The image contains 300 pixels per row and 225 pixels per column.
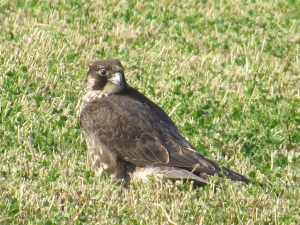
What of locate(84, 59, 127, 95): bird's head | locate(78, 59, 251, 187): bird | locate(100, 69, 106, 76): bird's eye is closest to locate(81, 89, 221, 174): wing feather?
locate(78, 59, 251, 187): bird

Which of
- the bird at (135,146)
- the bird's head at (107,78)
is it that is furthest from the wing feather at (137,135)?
the bird's head at (107,78)

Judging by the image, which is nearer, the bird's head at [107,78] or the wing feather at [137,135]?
the wing feather at [137,135]

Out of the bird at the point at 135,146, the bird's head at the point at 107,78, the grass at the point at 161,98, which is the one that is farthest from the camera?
the bird's head at the point at 107,78

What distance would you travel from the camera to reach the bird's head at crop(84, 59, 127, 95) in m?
5.77

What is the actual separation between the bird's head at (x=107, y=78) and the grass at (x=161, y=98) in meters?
0.52

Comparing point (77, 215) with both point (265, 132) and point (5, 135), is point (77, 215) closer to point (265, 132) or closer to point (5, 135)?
point (5, 135)

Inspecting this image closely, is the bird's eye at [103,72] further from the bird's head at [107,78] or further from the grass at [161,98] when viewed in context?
the grass at [161,98]

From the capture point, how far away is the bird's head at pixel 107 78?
5.77 metres

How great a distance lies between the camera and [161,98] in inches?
283

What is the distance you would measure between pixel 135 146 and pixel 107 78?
79 cm

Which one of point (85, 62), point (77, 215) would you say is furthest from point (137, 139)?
point (85, 62)

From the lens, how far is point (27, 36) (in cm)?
814

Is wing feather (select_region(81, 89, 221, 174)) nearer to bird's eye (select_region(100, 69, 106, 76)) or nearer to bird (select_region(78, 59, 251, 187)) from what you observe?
bird (select_region(78, 59, 251, 187))

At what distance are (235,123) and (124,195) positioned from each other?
7.16 ft
